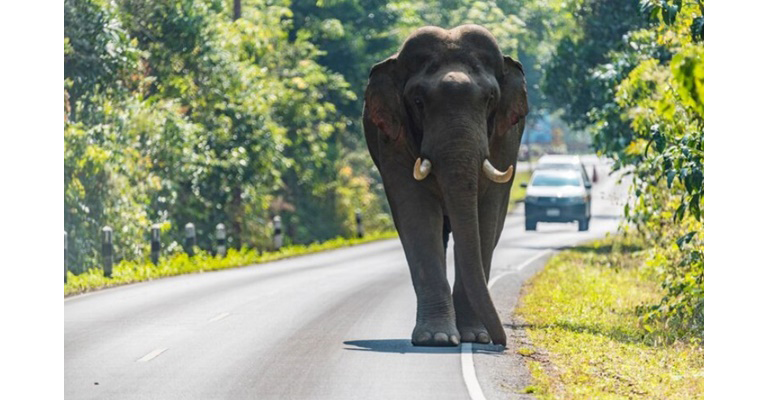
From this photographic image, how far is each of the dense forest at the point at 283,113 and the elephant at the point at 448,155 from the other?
193cm

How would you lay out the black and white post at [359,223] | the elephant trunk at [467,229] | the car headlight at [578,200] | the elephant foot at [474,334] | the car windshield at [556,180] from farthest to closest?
the black and white post at [359,223] < the car windshield at [556,180] < the car headlight at [578,200] < the elephant foot at [474,334] < the elephant trunk at [467,229]

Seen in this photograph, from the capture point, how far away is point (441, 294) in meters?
15.2

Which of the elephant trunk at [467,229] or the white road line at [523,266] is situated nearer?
the elephant trunk at [467,229]

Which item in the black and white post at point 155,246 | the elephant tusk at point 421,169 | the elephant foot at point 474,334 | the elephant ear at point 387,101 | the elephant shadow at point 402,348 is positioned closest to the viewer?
the elephant shadow at point 402,348

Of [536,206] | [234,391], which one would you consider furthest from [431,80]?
[536,206]

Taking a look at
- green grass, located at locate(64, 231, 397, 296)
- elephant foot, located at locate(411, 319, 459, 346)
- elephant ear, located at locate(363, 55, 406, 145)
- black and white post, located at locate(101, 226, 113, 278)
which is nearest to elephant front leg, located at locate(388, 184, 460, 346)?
elephant foot, located at locate(411, 319, 459, 346)

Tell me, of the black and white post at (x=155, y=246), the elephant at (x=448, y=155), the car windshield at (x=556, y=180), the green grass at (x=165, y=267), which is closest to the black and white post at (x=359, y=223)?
the green grass at (x=165, y=267)

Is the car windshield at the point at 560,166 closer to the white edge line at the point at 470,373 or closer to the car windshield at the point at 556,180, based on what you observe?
the car windshield at the point at 556,180

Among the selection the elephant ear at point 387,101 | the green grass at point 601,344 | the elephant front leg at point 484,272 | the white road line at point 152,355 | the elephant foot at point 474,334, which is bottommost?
the green grass at point 601,344

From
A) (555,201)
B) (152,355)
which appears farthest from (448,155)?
(555,201)

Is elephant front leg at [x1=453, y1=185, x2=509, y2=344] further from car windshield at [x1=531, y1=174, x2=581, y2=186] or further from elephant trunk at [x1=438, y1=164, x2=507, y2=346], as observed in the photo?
car windshield at [x1=531, y1=174, x2=581, y2=186]

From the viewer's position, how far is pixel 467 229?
593 inches

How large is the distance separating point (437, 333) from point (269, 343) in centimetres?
204

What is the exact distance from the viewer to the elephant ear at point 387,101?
15805mm
